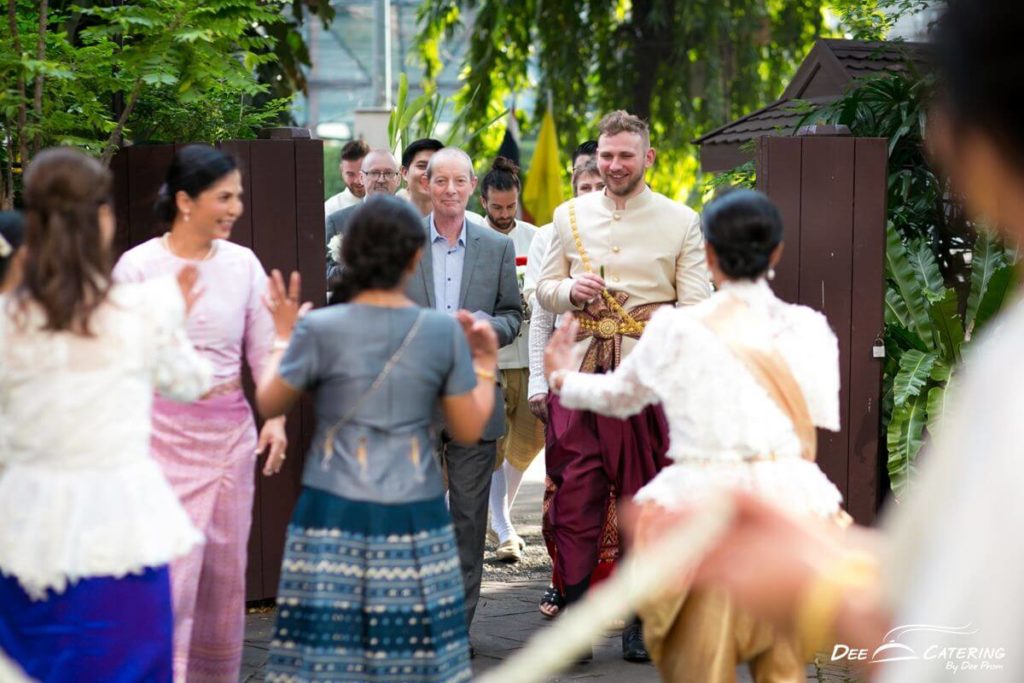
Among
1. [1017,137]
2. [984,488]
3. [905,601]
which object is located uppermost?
[1017,137]

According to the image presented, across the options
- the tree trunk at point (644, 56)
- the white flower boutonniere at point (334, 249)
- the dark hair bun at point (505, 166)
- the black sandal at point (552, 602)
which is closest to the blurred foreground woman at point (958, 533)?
the black sandal at point (552, 602)

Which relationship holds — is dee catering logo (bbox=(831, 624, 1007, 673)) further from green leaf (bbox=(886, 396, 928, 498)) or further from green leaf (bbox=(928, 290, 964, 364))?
green leaf (bbox=(928, 290, 964, 364))

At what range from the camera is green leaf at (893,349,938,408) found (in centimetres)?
633

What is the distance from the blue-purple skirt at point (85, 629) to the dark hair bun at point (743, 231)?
1.94m

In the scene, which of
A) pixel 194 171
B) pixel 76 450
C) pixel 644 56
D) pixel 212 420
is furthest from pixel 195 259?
pixel 644 56

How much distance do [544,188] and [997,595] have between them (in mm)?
13589

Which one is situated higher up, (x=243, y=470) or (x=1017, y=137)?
(x=1017, y=137)

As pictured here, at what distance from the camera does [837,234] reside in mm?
6121

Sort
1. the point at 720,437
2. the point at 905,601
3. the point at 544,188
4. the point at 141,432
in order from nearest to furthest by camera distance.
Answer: the point at 905,601
the point at 141,432
the point at 720,437
the point at 544,188

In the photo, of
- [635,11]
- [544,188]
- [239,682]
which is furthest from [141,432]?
[635,11]

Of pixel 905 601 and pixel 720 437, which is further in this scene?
pixel 720 437

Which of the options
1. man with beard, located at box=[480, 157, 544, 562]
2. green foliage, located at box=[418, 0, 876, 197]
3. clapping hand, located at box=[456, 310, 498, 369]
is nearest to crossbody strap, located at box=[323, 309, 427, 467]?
clapping hand, located at box=[456, 310, 498, 369]

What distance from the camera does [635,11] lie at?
1736 cm

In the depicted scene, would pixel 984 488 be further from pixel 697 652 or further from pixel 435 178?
pixel 435 178
